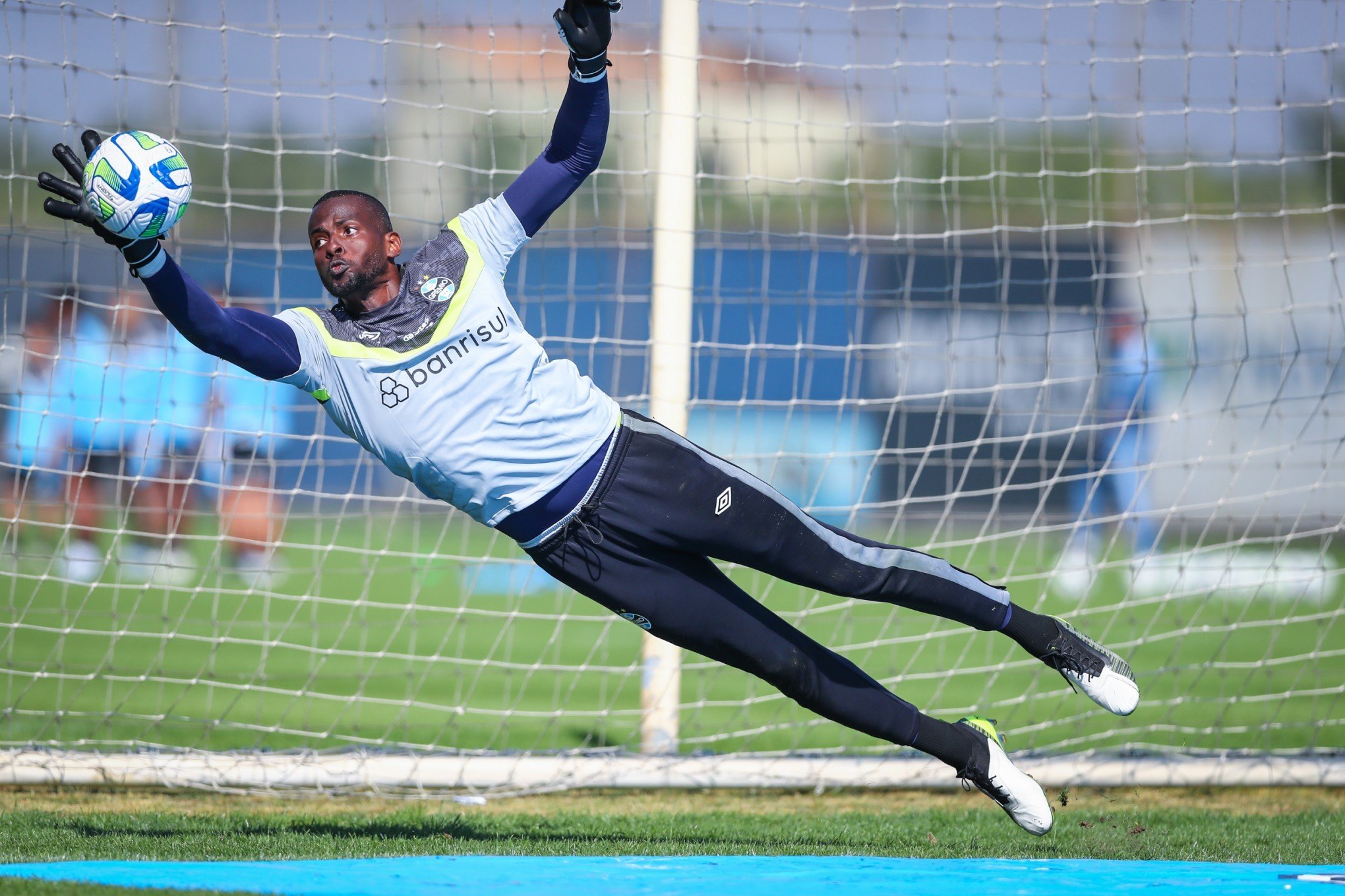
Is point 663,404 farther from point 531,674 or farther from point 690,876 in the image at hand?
point 531,674

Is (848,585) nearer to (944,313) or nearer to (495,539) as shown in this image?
(495,539)

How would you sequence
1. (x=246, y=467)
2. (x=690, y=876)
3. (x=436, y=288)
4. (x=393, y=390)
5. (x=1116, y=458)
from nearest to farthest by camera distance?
1. (x=393, y=390)
2. (x=436, y=288)
3. (x=690, y=876)
4. (x=246, y=467)
5. (x=1116, y=458)

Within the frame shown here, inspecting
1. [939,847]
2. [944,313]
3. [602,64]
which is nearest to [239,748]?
[939,847]

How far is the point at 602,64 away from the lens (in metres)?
4.16

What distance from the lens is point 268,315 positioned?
372 centimetres

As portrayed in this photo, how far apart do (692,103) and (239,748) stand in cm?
394

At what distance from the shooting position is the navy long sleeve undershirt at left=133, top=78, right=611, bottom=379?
11.6 feet

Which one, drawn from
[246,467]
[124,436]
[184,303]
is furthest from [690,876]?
[246,467]

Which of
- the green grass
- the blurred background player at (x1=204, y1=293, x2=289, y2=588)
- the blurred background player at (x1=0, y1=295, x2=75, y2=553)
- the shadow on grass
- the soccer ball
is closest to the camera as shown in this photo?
the soccer ball

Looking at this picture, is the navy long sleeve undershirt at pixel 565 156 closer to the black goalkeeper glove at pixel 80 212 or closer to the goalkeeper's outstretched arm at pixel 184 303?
the goalkeeper's outstretched arm at pixel 184 303

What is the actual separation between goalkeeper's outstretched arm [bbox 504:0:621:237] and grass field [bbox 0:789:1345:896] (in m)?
2.41

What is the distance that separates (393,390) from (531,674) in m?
4.89

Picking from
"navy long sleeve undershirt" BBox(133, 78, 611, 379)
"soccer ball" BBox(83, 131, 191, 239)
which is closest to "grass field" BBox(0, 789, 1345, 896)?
"navy long sleeve undershirt" BBox(133, 78, 611, 379)

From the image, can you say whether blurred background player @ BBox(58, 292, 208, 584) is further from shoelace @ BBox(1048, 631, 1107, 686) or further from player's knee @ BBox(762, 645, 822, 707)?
shoelace @ BBox(1048, 631, 1107, 686)
